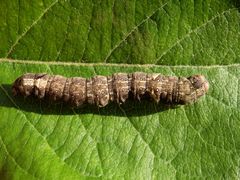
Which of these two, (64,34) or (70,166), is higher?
(64,34)

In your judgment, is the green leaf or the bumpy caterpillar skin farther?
the bumpy caterpillar skin

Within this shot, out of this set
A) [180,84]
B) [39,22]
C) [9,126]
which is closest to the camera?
[9,126]

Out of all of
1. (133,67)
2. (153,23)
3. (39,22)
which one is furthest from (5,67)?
(153,23)

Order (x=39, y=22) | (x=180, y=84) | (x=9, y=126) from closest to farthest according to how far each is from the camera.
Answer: (x=9, y=126)
(x=39, y=22)
(x=180, y=84)

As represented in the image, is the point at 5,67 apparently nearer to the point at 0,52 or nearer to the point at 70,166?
the point at 0,52
